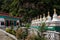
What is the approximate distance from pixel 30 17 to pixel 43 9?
8.24 feet

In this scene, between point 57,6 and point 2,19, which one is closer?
point 57,6

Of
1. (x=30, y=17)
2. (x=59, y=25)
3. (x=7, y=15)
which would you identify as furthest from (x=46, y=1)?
(x=59, y=25)

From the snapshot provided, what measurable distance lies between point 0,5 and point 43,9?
18960mm

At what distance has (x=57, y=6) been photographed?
91.5 ft

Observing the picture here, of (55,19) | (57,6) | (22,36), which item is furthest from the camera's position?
(57,6)

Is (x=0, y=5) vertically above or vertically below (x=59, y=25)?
above

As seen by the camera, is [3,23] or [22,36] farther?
[3,23]

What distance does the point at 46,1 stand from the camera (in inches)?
1121

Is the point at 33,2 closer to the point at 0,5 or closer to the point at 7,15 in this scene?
the point at 7,15

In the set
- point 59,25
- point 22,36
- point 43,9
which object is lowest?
point 22,36

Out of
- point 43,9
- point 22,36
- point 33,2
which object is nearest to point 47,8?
point 43,9

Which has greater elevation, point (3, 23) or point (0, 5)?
point (0, 5)

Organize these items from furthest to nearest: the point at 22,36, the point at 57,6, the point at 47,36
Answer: the point at 57,6 < the point at 22,36 < the point at 47,36

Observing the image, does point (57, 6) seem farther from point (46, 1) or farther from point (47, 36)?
point (47, 36)
